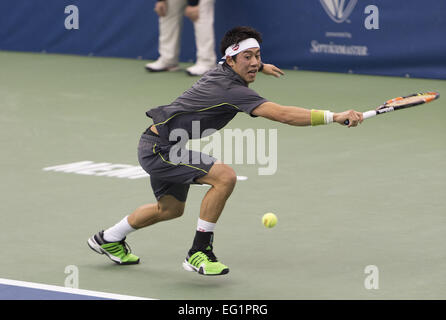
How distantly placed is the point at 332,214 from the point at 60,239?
2218mm

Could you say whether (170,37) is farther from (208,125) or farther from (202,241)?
(202,241)

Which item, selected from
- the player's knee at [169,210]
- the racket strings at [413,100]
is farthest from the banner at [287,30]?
the player's knee at [169,210]

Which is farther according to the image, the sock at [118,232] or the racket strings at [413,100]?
the sock at [118,232]

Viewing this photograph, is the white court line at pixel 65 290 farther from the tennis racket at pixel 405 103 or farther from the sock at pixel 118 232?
the tennis racket at pixel 405 103

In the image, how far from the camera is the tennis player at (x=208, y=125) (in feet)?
21.8

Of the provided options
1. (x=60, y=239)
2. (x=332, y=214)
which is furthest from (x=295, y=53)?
(x=60, y=239)

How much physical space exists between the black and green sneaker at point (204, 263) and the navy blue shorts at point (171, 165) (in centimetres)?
46

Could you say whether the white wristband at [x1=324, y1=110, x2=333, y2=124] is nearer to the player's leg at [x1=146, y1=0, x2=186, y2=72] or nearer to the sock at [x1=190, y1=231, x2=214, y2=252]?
the sock at [x1=190, y1=231, x2=214, y2=252]

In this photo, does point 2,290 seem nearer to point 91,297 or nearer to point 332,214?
point 91,297

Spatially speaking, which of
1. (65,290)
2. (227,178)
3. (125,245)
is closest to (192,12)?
(125,245)

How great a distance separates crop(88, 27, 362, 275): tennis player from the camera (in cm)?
665

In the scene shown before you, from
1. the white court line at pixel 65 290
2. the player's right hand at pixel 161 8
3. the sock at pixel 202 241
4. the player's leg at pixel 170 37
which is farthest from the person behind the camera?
the player's leg at pixel 170 37

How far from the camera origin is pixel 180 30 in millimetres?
16688

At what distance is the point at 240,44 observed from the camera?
271 inches
